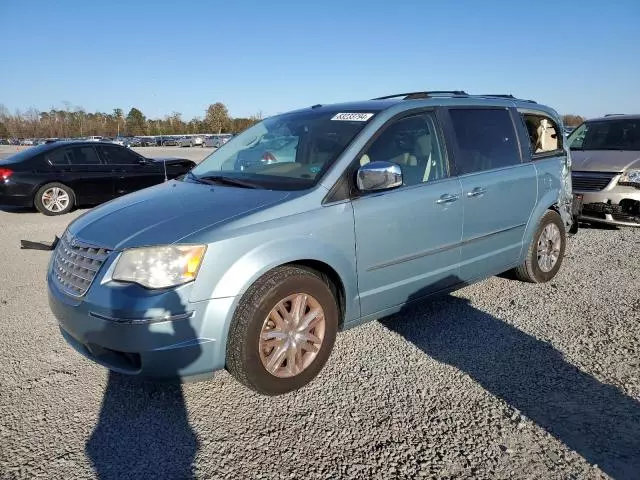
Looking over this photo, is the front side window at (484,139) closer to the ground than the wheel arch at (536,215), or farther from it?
farther from it

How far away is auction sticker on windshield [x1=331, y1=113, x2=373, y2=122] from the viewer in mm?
3607

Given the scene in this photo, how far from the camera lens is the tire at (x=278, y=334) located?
2.74 meters

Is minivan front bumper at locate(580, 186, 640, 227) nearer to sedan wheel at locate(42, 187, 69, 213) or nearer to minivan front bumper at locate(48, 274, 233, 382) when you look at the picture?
minivan front bumper at locate(48, 274, 233, 382)

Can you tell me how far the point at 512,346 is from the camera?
357 centimetres

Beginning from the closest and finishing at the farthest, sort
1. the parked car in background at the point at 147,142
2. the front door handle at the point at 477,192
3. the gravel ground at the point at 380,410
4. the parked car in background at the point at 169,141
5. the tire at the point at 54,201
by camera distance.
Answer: the gravel ground at the point at 380,410 → the front door handle at the point at 477,192 → the tire at the point at 54,201 → the parked car in background at the point at 169,141 → the parked car in background at the point at 147,142

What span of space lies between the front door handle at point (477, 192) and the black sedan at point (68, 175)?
7371 mm

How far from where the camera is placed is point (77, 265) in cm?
288

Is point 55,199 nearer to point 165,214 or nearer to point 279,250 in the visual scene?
point 165,214

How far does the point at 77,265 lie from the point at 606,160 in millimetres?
7594

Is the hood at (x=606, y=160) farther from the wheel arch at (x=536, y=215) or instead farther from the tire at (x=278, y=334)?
the tire at (x=278, y=334)

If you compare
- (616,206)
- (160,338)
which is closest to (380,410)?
(160,338)

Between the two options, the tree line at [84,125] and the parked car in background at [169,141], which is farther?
the tree line at [84,125]

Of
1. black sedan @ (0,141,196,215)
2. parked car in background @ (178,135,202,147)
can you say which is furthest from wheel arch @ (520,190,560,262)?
parked car in background @ (178,135,202,147)

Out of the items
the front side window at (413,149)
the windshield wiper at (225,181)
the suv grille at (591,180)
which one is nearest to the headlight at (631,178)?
the suv grille at (591,180)
